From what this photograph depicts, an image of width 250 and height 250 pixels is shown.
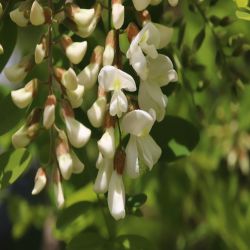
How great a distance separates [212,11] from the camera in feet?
3.25

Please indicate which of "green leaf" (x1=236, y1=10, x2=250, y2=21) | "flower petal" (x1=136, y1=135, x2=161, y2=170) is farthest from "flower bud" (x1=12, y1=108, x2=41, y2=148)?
"green leaf" (x1=236, y1=10, x2=250, y2=21)

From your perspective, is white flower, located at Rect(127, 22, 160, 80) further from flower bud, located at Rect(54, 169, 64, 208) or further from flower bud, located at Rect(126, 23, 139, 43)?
flower bud, located at Rect(54, 169, 64, 208)

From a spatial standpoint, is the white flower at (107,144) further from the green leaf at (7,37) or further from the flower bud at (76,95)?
the green leaf at (7,37)

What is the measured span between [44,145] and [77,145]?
0.62ft

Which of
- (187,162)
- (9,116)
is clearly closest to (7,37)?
(9,116)

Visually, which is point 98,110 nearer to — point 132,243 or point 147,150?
point 147,150

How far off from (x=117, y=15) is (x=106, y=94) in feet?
0.25

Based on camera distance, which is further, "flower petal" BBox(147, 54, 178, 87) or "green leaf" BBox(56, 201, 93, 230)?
"green leaf" BBox(56, 201, 93, 230)

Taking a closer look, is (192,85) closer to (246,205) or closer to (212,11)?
(212,11)

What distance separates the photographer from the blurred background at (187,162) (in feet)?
2.73

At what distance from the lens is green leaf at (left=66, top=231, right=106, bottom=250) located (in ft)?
2.65

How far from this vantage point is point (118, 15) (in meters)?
0.68

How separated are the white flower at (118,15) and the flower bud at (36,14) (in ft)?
0.22

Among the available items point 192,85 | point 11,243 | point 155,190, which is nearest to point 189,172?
point 155,190
